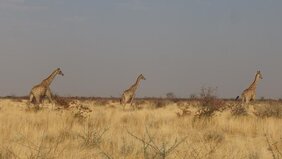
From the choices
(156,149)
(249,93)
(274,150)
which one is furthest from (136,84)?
(156,149)

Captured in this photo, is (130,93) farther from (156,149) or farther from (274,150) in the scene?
(156,149)

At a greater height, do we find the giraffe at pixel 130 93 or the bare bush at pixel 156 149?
the giraffe at pixel 130 93

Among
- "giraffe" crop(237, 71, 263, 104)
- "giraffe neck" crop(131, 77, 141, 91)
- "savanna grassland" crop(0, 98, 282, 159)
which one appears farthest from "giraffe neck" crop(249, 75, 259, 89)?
"giraffe neck" crop(131, 77, 141, 91)

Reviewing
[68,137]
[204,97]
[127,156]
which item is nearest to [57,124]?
[68,137]

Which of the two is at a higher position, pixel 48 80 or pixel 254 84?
pixel 254 84

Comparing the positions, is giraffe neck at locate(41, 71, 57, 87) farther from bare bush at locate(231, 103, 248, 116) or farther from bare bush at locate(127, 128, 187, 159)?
bare bush at locate(127, 128, 187, 159)

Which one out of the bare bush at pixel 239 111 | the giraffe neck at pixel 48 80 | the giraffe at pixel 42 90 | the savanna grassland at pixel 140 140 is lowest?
the savanna grassland at pixel 140 140

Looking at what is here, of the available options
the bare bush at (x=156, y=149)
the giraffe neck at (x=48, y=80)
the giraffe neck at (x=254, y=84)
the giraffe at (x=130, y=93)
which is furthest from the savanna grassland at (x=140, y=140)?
the giraffe at (x=130, y=93)

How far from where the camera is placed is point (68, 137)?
10156mm

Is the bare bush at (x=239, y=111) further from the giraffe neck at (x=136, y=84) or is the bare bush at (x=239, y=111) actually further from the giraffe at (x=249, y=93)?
the giraffe neck at (x=136, y=84)

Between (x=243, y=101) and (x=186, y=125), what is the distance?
9.67 metres

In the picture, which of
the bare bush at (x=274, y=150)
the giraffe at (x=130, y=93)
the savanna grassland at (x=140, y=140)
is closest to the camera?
the bare bush at (x=274, y=150)

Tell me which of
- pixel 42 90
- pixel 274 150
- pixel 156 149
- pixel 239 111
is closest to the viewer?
pixel 156 149

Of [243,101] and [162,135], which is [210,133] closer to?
[162,135]
